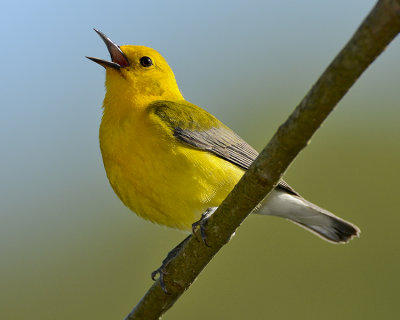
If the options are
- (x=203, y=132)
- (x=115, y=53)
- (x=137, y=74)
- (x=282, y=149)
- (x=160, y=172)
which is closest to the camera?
Answer: (x=282, y=149)

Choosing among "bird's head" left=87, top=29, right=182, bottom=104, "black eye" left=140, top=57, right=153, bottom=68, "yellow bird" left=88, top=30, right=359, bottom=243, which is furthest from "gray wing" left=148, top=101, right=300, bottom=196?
"black eye" left=140, top=57, right=153, bottom=68

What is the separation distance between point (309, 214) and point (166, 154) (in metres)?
1.93

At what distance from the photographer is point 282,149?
10.1ft

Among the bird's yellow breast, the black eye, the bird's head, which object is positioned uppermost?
the black eye

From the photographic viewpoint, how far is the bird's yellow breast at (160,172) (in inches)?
191

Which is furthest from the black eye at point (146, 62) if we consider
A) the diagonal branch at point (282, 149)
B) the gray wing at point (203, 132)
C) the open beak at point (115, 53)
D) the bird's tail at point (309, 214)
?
the diagonal branch at point (282, 149)

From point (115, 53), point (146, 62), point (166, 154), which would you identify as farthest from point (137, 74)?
point (166, 154)

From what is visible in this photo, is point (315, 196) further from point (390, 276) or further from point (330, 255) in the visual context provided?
point (390, 276)

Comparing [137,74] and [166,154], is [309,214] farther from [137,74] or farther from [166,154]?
[137,74]

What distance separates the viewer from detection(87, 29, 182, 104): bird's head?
5695mm

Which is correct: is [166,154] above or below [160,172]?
above

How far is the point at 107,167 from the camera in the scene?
207 inches

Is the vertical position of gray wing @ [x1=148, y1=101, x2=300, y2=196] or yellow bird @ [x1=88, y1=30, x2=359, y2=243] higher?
gray wing @ [x1=148, y1=101, x2=300, y2=196]

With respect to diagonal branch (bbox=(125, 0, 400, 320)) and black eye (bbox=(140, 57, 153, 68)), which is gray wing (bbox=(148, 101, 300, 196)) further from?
diagonal branch (bbox=(125, 0, 400, 320))
